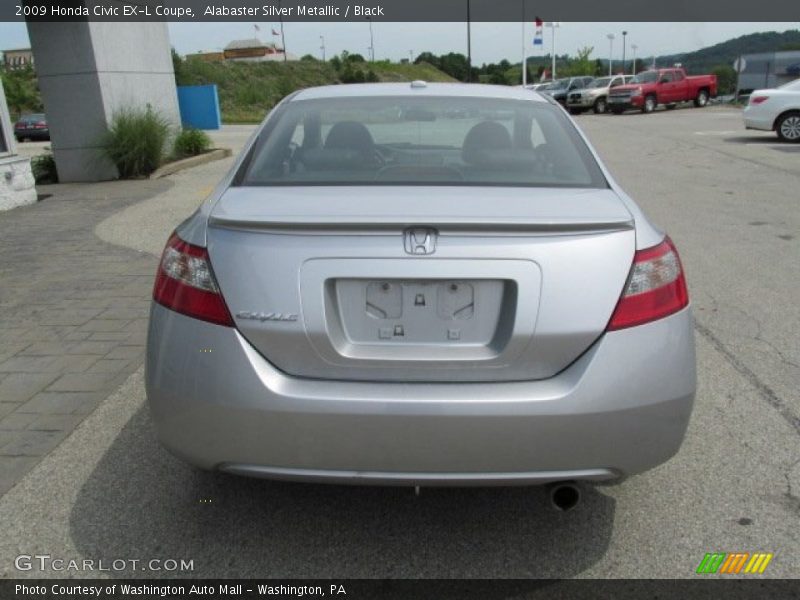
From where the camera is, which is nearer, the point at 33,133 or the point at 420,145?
the point at 420,145

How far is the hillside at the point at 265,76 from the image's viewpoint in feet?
161

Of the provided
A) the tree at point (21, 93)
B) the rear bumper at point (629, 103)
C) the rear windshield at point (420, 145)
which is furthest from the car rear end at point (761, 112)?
the tree at point (21, 93)

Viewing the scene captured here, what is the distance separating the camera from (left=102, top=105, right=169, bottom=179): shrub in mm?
12055

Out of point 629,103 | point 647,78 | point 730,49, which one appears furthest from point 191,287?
point 730,49

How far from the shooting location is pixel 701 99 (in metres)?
34.7

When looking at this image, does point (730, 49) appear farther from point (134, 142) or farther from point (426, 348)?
point (426, 348)

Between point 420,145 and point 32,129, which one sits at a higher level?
point 420,145

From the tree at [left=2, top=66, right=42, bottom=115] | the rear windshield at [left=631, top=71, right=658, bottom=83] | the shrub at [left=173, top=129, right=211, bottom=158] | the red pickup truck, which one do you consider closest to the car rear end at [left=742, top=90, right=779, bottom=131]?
the shrub at [left=173, top=129, right=211, bottom=158]

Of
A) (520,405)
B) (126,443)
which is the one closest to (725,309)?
(520,405)

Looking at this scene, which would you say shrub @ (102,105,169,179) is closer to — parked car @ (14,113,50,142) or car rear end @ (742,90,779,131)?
car rear end @ (742,90,779,131)

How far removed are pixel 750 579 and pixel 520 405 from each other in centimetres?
108

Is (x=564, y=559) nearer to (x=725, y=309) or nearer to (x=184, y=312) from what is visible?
(x=184, y=312)

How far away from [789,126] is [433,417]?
57.4 ft

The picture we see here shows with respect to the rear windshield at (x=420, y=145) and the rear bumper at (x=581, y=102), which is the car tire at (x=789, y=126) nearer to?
the rear windshield at (x=420, y=145)
